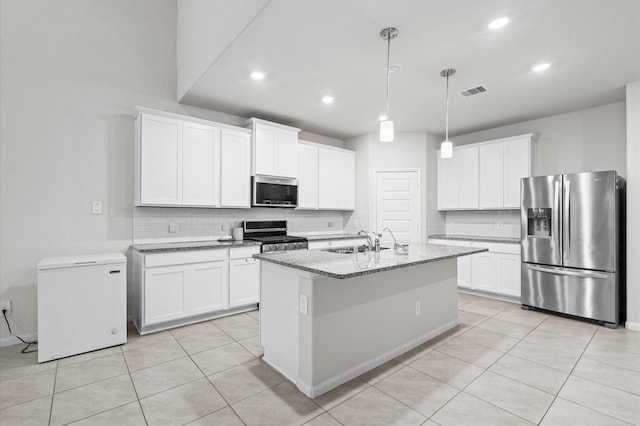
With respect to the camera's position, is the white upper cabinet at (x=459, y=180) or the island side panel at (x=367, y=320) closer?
the island side panel at (x=367, y=320)

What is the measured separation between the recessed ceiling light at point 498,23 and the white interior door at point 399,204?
3.33m

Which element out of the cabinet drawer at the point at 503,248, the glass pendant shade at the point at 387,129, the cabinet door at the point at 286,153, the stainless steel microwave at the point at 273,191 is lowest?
the cabinet drawer at the point at 503,248

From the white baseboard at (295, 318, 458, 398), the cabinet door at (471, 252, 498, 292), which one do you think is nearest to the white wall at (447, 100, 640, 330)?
the cabinet door at (471, 252, 498, 292)

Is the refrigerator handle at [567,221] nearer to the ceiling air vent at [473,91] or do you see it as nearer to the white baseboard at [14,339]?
the ceiling air vent at [473,91]

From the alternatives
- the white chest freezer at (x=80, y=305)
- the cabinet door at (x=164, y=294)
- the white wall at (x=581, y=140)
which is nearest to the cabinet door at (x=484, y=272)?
the white wall at (x=581, y=140)

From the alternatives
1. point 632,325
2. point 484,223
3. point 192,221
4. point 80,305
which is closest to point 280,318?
point 80,305

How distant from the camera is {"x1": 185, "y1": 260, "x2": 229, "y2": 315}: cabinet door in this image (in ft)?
11.8

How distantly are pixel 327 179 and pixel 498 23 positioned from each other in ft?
11.5

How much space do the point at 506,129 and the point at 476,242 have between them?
2.02 metres

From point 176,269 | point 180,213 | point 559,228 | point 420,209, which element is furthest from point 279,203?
point 559,228

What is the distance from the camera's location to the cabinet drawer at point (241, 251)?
391 cm

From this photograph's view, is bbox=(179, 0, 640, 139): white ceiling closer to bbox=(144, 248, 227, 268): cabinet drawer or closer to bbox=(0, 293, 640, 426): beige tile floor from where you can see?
bbox=(144, 248, 227, 268): cabinet drawer

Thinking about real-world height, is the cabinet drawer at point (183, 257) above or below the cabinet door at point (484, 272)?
above

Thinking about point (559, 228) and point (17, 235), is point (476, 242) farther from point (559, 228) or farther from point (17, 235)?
point (17, 235)
